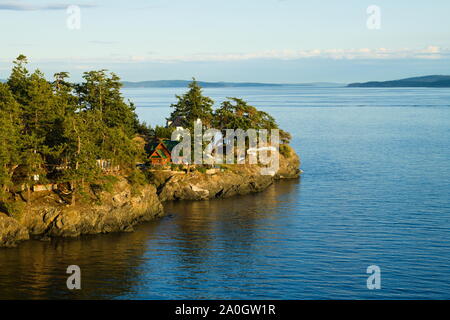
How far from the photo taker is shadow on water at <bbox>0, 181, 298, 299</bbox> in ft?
152

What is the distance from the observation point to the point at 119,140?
69500 mm

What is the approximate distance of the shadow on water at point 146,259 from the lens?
152ft

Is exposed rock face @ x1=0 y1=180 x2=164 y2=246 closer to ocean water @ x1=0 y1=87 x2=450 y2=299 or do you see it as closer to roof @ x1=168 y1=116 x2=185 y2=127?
ocean water @ x1=0 y1=87 x2=450 y2=299

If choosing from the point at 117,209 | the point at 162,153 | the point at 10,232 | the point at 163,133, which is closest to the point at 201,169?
the point at 162,153

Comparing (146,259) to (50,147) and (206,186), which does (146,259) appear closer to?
(50,147)

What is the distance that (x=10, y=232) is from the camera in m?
57.5

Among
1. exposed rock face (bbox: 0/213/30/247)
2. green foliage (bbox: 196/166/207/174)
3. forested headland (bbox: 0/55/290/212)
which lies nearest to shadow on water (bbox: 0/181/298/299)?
exposed rock face (bbox: 0/213/30/247)

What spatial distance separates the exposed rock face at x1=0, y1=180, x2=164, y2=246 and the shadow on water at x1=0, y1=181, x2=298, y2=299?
4.76 feet

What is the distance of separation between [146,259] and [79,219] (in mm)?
11645

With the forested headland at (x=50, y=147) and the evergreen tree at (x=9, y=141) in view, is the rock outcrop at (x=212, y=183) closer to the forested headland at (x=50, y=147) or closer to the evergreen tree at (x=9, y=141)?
the forested headland at (x=50, y=147)

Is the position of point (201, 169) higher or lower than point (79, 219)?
higher

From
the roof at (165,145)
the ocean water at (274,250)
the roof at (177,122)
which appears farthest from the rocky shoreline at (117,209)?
the roof at (177,122)
